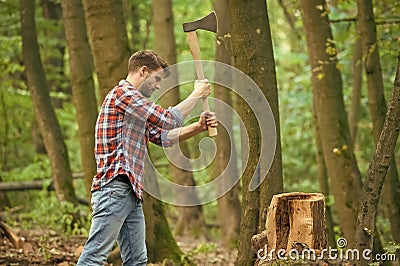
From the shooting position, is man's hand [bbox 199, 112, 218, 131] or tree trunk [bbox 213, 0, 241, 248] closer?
man's hand [bbox 199, 112, 218, 131]

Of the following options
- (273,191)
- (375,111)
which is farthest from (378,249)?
(273,191)

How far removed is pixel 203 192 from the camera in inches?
728

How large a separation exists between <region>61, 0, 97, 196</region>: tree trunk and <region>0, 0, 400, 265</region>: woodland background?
2 centimetres

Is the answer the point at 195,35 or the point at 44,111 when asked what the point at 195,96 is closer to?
the point at 195,35

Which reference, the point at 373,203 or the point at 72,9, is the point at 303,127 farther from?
the point at 373,203

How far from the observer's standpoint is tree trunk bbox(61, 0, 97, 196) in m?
9.91

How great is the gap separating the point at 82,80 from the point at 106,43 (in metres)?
2.14

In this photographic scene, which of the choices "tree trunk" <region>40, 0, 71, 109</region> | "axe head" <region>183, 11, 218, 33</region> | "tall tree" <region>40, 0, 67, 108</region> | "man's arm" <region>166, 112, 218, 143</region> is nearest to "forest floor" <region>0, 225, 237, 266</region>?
"man's arm" <region>166, 112, 218, 143</region>

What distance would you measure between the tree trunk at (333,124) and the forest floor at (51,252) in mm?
1872

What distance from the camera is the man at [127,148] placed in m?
5.90

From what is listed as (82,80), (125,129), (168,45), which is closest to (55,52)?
(168,45)

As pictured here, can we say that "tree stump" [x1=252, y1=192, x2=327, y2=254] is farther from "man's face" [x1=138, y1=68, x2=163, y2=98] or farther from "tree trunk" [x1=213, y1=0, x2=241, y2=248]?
"tree trunk" [x1=213, y1=0, x2=241, y2=248]

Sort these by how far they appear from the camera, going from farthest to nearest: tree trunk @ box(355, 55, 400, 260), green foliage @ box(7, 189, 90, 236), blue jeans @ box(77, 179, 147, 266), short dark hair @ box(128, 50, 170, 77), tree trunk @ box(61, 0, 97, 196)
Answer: green foliage @ box(7, 189, 90, 236), tree trunk @ box(61, 0, 97, 196), short dark hair @ box(128, 50, 170, 77), tree trunk @ box(355, 55, 400, 260), blue jeans @ box(77, 179, 147, 266)

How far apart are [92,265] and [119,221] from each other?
42 cm
